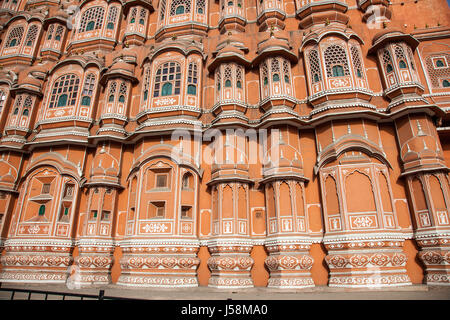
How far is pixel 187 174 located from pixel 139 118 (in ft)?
13.8

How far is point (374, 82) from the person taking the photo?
46.4 feet

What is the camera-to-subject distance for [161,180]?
14.0 meters

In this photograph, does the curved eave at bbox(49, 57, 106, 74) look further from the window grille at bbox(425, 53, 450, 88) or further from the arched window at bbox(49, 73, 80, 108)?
the window grille at bbox(425, 53, 450, 88)

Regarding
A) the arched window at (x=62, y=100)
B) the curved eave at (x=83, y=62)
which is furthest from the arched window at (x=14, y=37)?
the arched window at (x=62, y=100)

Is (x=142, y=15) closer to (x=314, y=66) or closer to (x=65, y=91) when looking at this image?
(x=65, y=91)

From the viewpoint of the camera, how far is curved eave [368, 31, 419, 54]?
1367 cm

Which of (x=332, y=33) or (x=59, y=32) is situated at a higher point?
(x=59, y=32)

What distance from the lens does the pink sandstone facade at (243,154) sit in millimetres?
11500

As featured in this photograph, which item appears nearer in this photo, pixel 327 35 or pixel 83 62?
pixel 327 35

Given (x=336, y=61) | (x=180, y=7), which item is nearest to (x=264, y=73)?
(x=336, y=61)

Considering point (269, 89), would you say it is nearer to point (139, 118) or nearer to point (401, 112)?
point (401, 112)

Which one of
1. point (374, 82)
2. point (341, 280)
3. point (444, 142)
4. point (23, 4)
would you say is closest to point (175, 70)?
point (374, 82)

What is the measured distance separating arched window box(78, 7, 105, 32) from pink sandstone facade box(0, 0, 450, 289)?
3.17 m

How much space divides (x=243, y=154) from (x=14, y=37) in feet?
67.4
